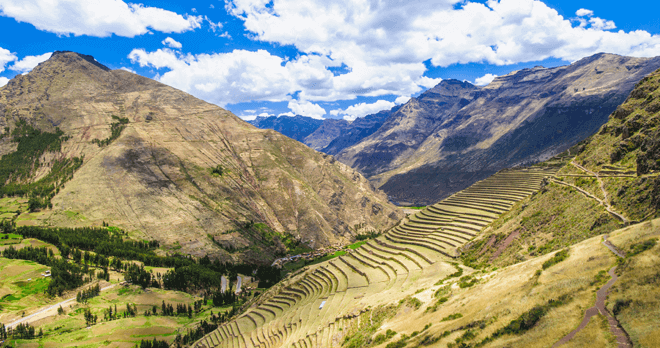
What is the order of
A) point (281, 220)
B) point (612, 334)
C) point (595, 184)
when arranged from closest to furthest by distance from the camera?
point (612, 334) < point (595, 184) < point (281, 220)

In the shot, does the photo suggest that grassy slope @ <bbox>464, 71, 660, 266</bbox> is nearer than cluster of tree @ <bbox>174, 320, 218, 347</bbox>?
Yes

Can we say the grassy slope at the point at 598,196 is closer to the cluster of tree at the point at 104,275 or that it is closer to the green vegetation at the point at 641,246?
the green vegetation at the point at 641,246

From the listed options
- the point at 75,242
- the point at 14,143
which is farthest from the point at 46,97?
the point at 75,242

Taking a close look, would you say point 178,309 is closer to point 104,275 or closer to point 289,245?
point 104,275

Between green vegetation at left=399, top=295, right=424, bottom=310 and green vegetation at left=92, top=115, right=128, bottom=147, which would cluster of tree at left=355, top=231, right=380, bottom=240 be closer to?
green vegetation at left=399, top=295, right=424, bottom=310

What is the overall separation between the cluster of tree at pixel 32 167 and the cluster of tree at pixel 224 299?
94.5 m

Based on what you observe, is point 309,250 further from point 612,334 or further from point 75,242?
point 612,334

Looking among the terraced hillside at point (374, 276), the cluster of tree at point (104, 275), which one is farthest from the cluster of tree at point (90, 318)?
the terraced hillside at point (374, 276)

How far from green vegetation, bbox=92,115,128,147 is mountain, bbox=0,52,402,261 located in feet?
2.25

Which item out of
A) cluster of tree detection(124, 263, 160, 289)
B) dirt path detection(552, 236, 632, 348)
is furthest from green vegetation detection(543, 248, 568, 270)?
cluster of tree detection(124, 263, 160, 289)

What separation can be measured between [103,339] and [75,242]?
62.7m

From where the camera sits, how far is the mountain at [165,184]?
133 meters

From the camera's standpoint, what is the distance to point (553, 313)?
54.6 ft

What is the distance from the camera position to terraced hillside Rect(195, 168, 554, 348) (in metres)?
40.4
